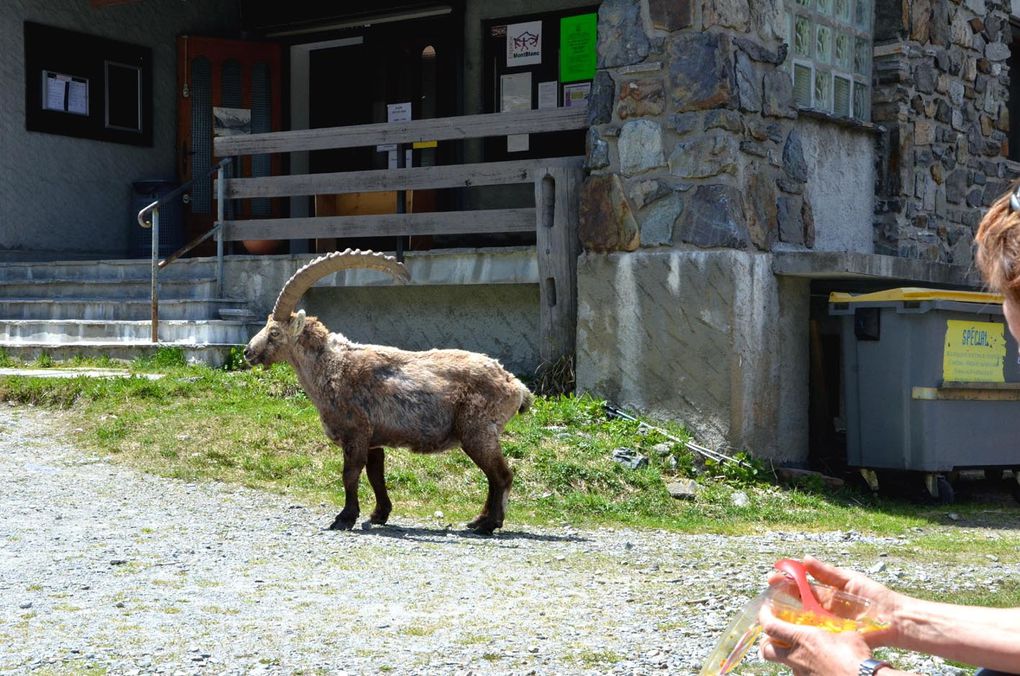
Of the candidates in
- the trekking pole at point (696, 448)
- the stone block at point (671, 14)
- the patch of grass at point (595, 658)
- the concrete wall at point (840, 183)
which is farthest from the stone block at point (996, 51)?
the patch of grass at point (595, 658)

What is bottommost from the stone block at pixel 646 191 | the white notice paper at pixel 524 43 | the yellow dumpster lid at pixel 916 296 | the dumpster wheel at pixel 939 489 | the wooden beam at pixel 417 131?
the dumpster wheel at pixel 939 489

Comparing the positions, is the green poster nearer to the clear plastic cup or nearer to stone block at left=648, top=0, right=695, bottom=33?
stone block at left=648, top=0, right=695, bottom=33

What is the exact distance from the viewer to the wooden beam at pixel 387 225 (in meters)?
12.2

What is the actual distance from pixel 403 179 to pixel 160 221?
15.8ft

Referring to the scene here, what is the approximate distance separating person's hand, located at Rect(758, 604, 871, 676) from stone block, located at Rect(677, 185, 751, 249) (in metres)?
8.23

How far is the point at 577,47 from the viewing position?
14.8 m

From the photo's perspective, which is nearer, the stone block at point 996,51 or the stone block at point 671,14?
the stone block at point 671,14

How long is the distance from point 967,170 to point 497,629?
971 centimetres

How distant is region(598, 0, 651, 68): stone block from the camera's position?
1093 cm

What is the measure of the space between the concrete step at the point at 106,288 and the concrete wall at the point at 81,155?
1024 mm

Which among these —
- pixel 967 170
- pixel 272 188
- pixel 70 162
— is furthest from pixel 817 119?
pixel 70 162

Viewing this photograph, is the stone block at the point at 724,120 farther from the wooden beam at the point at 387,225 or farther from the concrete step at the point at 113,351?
the concrete step at the point at 113,351

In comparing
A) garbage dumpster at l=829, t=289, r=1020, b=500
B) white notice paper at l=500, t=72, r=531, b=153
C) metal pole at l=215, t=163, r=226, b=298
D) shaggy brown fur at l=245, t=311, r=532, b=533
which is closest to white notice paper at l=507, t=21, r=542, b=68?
white notice paper at l=500, t=72, r=531, b=153

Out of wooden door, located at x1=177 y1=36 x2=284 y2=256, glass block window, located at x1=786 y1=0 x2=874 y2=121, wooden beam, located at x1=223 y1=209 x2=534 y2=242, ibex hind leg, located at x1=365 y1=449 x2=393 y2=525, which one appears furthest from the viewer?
wooden door, located at x1=177 y1=36 x2=284 y2=256
